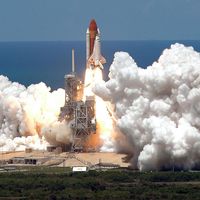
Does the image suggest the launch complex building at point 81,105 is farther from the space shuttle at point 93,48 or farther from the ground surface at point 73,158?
the ground surface at point 73,158

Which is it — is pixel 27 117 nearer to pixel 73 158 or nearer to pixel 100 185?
pixel 73 158

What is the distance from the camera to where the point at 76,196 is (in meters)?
68.2

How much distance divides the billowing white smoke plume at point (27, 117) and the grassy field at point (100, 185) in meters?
8.52

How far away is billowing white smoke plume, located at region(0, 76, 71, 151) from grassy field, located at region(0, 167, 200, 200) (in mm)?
8525

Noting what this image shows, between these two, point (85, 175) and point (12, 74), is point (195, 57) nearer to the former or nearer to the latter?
point (85, 175)

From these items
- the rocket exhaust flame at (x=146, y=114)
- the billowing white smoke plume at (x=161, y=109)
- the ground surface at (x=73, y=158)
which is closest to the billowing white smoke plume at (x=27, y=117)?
the rocket exhaust flame at (x=146, y=114)

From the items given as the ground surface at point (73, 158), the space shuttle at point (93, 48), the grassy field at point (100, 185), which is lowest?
the grassy field at point (100, 185)

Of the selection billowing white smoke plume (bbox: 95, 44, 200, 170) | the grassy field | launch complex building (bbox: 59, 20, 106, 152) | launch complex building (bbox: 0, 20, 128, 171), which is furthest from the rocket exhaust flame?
the grassy field

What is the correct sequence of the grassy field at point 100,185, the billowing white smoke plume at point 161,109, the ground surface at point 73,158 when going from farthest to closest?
the ground surface at point 73,158 < the billowing white smoke plume at point 161,109 < the grassy field at point 100,185

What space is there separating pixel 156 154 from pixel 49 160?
28.4ft

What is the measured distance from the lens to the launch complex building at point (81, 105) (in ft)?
267

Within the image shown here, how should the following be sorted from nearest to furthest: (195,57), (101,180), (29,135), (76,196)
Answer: (76,196) < (101,180) < (195,57) < (29,135)

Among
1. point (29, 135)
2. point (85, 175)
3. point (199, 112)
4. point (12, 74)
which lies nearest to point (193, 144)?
point (199, 112)

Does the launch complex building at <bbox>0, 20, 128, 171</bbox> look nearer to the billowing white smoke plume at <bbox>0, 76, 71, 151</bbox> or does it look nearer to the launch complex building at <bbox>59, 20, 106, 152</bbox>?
the launch complex building at <bbox>59, 20, 106, 152</bbox>
